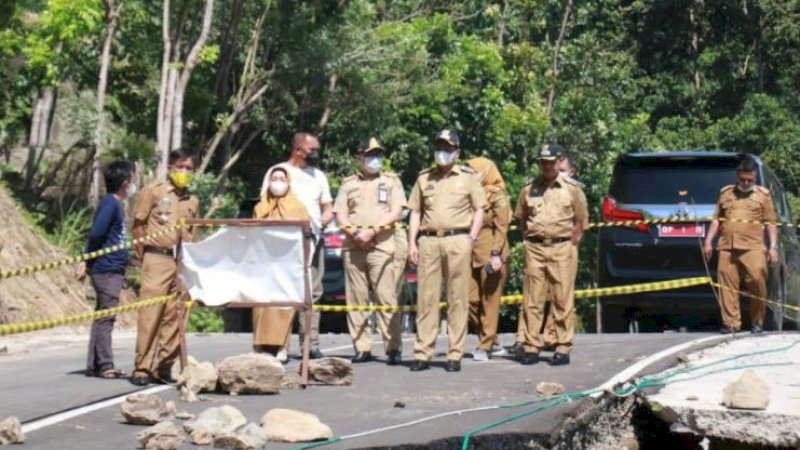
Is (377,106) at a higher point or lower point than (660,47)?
lower

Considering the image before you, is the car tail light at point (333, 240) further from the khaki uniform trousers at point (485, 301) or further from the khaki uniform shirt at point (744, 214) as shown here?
the khaki uniform trousers at point (485, 301)

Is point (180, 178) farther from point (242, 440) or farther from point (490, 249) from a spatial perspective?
point (242, 440)

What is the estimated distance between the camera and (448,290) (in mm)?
12766

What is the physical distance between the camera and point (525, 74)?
35469 mm

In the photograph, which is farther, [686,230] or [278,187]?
[686,230]

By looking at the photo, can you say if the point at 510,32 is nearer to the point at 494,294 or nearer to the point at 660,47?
the point at 660,47

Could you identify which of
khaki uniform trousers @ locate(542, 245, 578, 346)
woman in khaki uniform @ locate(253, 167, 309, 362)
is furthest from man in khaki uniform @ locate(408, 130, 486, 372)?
Result: woman in khaki uniform @ locate(253, 167, 309, 362)

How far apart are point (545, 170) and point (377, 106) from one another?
1555 cm

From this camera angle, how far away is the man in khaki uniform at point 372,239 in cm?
1339

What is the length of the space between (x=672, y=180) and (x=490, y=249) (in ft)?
13.3

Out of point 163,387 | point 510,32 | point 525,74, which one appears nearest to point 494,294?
point 163,387

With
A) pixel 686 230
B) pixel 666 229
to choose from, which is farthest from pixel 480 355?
pixel 686 230

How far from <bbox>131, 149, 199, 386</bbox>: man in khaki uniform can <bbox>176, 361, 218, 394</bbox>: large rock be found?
671 millimetres

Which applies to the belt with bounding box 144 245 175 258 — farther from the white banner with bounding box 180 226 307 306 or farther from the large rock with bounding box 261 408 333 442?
the large rock with bounding box 261 408 333 442
